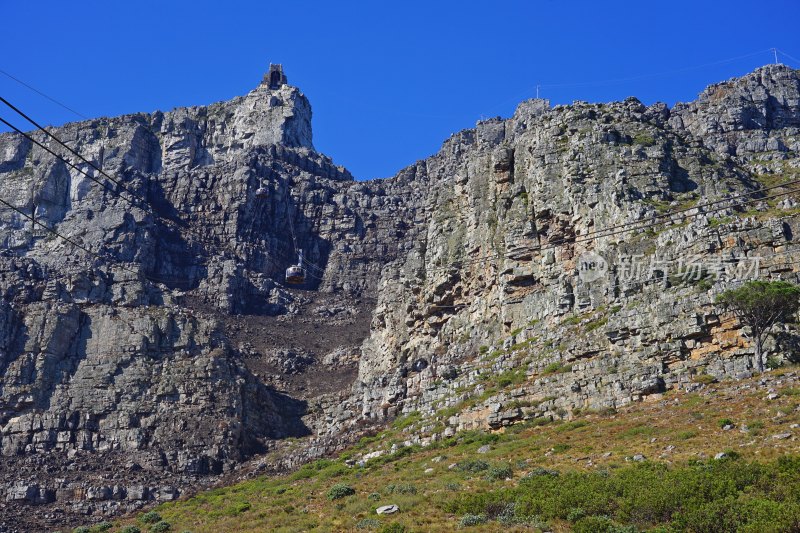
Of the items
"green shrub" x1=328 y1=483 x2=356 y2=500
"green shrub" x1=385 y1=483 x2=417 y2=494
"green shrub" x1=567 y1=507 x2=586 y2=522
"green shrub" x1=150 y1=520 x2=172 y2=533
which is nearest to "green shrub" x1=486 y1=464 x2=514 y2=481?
"green shrub" x1=385 y1=483 x2=417 y2=494

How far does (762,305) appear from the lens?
4450 cm

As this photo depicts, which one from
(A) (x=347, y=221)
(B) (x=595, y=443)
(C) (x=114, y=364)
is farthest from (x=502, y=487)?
(A) (x=347, y=221)

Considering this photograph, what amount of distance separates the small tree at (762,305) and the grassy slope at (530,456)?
3.09 meters

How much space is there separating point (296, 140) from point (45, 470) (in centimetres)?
8719

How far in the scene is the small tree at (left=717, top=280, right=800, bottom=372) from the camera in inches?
1756

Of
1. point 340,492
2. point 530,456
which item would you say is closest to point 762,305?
point 530,456

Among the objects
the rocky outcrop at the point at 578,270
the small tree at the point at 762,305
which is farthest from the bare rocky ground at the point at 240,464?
the small tree at the point at 762,305

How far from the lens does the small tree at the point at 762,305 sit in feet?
146

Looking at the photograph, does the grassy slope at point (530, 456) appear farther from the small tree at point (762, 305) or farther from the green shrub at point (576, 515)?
the small tree at point (762, 305)

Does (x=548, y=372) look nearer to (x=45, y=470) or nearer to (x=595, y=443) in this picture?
(x=595, y=443)

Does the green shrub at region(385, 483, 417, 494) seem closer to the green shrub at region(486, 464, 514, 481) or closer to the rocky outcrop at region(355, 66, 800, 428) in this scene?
the green shrub at region(486, 464, 514, 481)

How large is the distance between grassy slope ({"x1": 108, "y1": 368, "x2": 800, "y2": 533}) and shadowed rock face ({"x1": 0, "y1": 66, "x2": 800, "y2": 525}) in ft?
9.89

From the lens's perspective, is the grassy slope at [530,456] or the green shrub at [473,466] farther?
the green shrub at [473,466]

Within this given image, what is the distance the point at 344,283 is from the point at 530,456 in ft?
296
